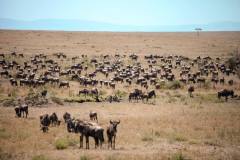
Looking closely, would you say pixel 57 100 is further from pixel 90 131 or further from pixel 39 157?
pixel 39 157

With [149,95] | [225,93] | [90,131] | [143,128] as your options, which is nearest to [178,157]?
[90,131]

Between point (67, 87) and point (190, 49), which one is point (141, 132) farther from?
→ point (190, 49)

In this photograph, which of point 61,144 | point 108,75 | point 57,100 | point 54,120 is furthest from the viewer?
point 108,75

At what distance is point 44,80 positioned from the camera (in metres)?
37.7

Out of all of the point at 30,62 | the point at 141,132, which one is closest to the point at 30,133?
the point at 141,132

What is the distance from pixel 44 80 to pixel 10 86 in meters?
3.70

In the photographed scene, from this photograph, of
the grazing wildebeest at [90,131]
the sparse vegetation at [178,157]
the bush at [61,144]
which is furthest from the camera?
the bush at [61,144]

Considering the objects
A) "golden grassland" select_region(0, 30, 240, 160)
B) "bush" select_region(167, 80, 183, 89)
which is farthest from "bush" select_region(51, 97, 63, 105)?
"bush" select_region(167, 80, 183, 89)

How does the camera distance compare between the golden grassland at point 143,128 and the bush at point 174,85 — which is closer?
the golden grassland at point 143,128

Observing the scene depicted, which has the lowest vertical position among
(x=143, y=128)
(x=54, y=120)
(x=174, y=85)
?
(x=174, y=85)

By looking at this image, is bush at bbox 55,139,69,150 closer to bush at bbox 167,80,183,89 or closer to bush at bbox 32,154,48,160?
bush at bbox 32,154,48,160

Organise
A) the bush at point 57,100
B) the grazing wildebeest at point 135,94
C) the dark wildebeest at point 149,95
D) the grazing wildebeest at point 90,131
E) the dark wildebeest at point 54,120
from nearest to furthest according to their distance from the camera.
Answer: the grazing wildebeest at point 90,131 < the dark wildebeest at point 54,120 < the bush at point 57,100 < the grazing wildebeest at point 135,94 < the dark wildebeest at point 149,95

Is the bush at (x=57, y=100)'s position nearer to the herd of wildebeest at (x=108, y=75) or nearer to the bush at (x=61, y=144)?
the herd of wildebeest at (x=108, y=75)

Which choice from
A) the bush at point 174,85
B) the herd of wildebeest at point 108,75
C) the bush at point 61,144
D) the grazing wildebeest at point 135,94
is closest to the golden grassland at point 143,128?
the bush at point 61,144
